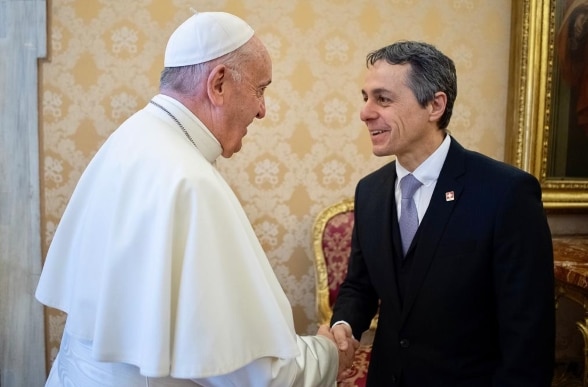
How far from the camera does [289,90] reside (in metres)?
3.04

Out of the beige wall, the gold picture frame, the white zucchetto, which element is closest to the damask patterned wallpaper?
the beige wall

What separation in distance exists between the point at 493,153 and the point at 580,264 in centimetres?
92

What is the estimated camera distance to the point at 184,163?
1204 millimetres

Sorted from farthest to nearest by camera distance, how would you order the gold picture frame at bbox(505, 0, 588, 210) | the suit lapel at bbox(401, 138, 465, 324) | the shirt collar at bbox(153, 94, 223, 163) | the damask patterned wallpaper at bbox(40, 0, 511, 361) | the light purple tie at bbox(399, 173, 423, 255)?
the gold picture frame at bbox(505, 0, 588, 210) → the damask patterned wallpaper at bbox(40, 0, 511, 361) → the light purple tie at bbox(399, 173, 423, 255) → the suit lapel at bbox(401, 138, 465, 324) → the shirt collar at bbox(153, 94, 223, 163)

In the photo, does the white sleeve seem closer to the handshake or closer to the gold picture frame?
the handshake

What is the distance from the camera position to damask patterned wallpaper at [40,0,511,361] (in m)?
2.87

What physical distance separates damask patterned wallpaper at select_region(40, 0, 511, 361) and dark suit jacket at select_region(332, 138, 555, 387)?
4.72ft

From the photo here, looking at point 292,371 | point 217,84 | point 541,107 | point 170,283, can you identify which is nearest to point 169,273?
point 170,283

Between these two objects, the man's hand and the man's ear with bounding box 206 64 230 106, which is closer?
the man's ear with bounding box 206 64 230 106

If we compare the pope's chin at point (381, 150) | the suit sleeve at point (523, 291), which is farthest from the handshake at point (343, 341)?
the pope's chin at point (381, 150)

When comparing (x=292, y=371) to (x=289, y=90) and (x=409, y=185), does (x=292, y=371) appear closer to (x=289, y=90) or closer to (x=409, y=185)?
(x=409, y=185)

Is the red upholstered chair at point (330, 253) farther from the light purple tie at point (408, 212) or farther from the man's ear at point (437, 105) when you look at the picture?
the man's ear at point (437, 105)

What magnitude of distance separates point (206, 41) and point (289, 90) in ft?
5.52

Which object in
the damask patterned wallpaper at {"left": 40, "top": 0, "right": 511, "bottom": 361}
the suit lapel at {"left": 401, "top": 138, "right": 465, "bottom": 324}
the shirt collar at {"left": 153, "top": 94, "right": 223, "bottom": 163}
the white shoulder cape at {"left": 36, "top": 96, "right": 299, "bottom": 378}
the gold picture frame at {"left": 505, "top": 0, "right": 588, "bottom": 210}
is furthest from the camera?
the gold picture frame at {"left": 505, "top": 0, "right": 588, "bottom": 210}
